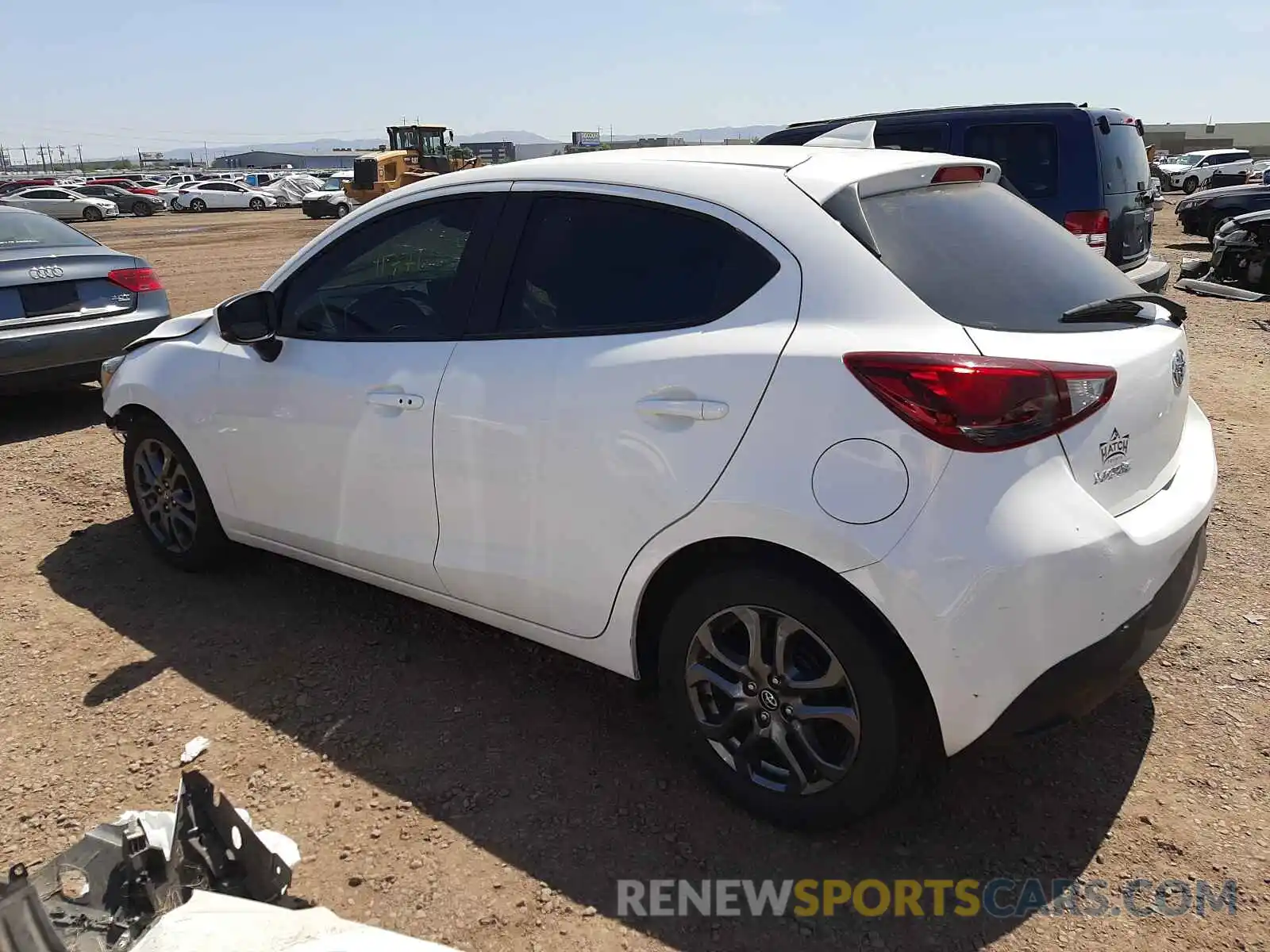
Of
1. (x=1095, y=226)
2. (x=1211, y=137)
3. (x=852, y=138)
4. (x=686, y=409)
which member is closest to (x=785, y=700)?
(x=686, y=409)

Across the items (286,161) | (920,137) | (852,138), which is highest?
(286,161)

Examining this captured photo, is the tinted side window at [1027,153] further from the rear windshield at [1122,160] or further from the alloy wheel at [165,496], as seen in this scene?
the alloy wheel at [165,496]

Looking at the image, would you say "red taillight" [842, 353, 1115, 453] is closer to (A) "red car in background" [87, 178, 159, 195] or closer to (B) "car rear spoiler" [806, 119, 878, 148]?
(B) "car rear spoiler" [806, 119, 878, 148]

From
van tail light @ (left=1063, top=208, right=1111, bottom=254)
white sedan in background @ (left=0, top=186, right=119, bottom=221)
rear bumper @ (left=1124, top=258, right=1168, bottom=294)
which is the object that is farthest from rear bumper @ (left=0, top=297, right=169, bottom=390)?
white sedan in background @ (left=0, top=186, right=119, bottom=221)

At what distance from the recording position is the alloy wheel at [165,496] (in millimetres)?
4293

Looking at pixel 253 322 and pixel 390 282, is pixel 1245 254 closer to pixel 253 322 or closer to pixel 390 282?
pixel 390 282

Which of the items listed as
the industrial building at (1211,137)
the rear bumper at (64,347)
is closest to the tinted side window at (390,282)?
the rear bumper at (64,347)

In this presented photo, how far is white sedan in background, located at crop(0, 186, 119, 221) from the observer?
127ft

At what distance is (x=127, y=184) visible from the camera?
51062 millimetres

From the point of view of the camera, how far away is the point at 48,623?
4.06m

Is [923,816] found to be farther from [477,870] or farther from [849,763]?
[477,870]

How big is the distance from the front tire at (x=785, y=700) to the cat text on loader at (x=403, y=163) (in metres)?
28.7

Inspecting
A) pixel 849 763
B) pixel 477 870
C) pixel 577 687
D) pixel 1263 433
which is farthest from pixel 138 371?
pixel 1263 433

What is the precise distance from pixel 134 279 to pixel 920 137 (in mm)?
6756
